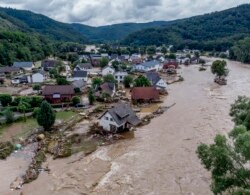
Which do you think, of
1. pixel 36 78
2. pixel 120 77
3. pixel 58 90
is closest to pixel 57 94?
pixel 58 90

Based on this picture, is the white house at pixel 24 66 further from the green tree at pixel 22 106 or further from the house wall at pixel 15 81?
the green tree at pixel 22 106

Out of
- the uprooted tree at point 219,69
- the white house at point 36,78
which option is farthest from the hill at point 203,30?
the white house at point 36,78

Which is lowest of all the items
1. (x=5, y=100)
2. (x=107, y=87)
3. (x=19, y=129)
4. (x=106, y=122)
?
(x=19, y=129)

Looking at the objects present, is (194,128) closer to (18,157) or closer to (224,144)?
(18,157)

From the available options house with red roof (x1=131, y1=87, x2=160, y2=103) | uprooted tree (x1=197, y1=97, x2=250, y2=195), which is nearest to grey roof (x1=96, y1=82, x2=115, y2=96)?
house with red roof (x1=131, y1=87, x2=160, y2=103)

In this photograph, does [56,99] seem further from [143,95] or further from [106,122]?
[106,122]

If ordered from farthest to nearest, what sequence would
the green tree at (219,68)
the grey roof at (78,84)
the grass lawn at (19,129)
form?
the green tree at (219,68), the grey roof at (78,84), the grass lawn at (19,129)
